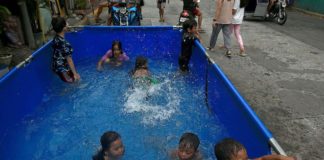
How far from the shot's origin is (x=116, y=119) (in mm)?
4395

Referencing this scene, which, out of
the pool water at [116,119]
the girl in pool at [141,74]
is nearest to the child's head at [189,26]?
the pool water at [116,119]

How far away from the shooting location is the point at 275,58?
7.25 meters

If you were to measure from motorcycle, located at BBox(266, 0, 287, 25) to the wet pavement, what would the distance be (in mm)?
710

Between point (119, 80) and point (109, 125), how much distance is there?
5.35 feet

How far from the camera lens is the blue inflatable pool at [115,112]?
3540 millimetres

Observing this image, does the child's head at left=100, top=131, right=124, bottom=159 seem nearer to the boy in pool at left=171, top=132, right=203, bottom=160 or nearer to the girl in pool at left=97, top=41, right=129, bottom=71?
the boy in pool at left=171, top=132, right=203, bottom=160

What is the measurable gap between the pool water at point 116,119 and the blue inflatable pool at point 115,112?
12 mm

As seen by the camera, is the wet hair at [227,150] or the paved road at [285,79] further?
the paved road at [285,79]

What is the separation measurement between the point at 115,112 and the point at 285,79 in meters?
3.60

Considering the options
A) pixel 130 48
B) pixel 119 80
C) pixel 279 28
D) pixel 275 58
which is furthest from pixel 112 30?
pixel 279 28

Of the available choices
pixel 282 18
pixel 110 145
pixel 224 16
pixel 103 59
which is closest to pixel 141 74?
pixel 103 59

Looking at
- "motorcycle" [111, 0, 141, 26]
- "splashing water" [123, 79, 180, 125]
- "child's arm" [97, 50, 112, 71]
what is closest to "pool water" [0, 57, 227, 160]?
"splashing water" [123, 79, 180, 125]

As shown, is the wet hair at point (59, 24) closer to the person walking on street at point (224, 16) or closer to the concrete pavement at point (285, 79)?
the concrete pavement at point (285, 79)

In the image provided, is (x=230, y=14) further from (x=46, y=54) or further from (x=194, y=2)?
(x=46, y=54)
